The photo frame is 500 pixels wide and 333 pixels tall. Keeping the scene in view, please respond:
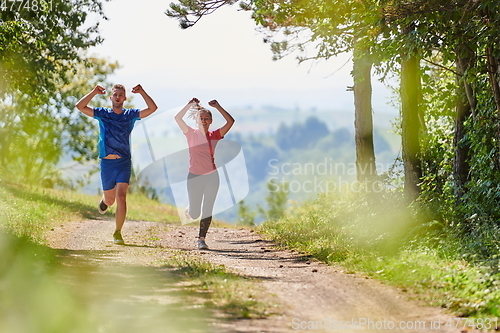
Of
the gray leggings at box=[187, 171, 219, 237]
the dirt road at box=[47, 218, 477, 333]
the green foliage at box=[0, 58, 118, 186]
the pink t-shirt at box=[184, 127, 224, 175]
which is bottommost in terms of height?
the dirt road at box=[47, 218, 477, 333]

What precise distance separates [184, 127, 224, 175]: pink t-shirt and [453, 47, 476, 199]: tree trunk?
446 centimetres

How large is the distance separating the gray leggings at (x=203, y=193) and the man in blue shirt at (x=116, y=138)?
1.23 metres

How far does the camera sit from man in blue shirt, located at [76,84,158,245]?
9.48m

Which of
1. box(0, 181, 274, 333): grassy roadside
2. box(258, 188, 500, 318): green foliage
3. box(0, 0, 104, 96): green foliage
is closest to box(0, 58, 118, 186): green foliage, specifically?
box(0, 0, 104, 96): green foliage

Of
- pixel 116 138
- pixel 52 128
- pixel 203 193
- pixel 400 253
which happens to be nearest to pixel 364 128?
pixel 203 193

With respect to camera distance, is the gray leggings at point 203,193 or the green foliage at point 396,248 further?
the gray leggings at point 203,193

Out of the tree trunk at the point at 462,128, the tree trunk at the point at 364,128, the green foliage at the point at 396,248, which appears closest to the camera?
the green foliage at the point at 396,248

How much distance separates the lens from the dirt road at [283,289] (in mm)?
5176

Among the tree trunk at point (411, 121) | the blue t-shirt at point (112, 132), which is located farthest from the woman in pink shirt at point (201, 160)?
the tree trunk at point (411, 121)

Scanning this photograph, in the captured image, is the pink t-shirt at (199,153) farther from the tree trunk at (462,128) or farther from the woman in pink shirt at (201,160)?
the tree trunk at (462,128)

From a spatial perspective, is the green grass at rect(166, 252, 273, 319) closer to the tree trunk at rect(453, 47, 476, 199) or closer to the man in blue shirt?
the man in blue shirt

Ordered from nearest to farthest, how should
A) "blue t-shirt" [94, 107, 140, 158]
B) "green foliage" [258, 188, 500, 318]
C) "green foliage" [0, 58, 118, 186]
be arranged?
"green foliage" [258, 188, 500, 318] < "blue t-shirt" [94, 107, 140, 158] < "green foliage" [0, 58, 118, 186]

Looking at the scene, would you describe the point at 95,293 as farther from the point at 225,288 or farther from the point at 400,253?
the point at 400,253

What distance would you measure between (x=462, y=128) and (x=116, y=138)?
260 inches
